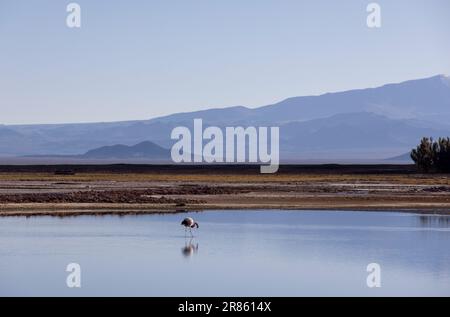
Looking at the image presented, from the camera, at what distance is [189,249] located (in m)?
26.7

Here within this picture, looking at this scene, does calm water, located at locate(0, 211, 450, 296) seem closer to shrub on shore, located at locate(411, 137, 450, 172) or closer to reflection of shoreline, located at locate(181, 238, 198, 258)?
reflection of shoreline, located at locate(181, 238, 198, 258)

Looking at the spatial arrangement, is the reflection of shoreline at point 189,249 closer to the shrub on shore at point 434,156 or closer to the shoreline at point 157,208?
the shoreline at point 157,208

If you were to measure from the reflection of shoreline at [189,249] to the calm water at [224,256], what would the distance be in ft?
0.09

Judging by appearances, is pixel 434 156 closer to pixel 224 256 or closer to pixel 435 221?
pixel 435 221

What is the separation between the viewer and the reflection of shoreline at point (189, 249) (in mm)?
25578

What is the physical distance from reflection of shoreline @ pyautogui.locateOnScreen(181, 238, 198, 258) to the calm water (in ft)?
→ 0.09

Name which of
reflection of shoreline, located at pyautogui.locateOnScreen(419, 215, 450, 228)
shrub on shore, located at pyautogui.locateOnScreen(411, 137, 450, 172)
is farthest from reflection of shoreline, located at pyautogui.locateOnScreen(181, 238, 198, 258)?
shrub on shore, located at pyautogui.locateOnScreen(411, 137, 450, 172)

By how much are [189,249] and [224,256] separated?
5.70ft

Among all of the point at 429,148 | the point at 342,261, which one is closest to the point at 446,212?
the point at 342,261

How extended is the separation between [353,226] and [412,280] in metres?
12.9

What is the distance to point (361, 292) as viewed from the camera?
20.2m

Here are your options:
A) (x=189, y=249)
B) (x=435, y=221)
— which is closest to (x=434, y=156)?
(x=435, y=221)

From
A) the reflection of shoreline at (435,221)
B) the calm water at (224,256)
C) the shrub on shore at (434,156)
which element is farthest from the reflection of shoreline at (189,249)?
the shrub on shore at (434,156)

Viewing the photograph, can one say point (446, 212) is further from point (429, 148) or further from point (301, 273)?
point (429, 148)
